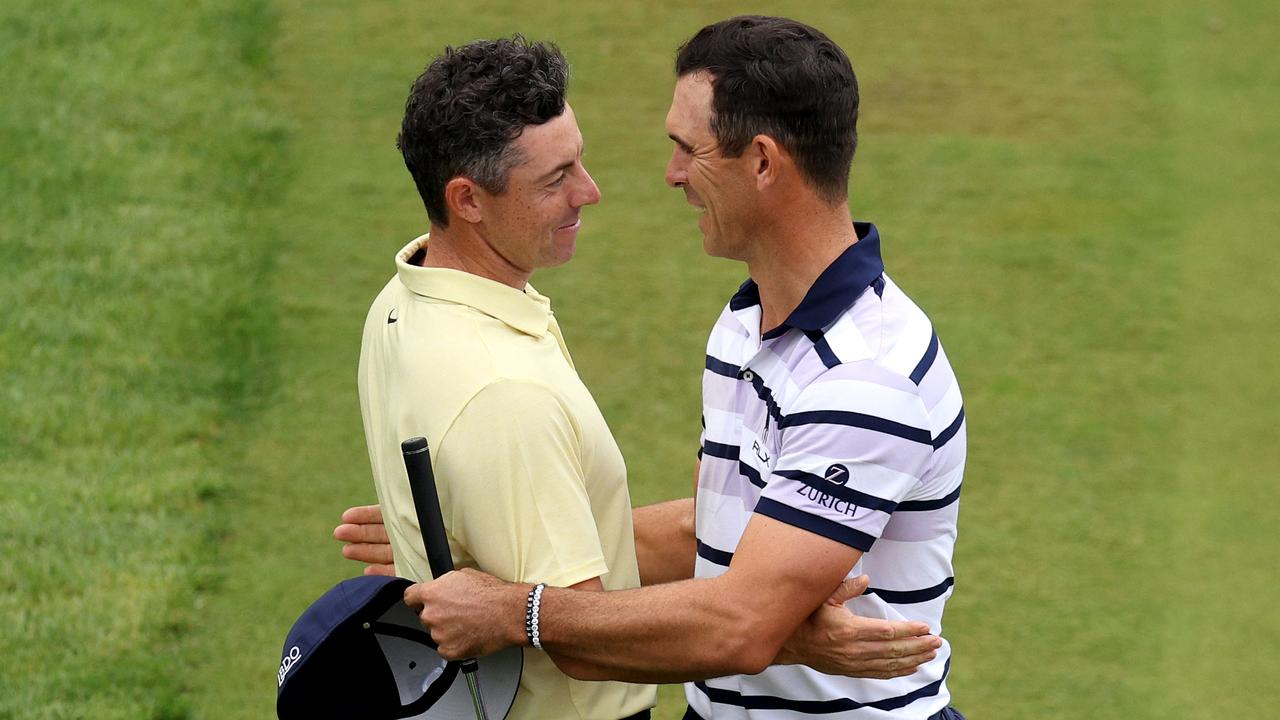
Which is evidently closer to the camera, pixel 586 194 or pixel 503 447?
pixel 503 447

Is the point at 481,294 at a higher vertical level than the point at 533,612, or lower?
higher

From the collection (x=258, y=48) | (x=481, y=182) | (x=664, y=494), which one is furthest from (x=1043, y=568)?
(x=258, y=48)

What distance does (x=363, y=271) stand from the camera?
7.10 metres

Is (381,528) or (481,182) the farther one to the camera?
(381,528)

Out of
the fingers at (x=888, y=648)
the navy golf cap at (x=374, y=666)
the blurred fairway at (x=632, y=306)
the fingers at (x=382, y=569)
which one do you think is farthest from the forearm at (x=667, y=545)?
the blurred fairway at (x=632, y=306)

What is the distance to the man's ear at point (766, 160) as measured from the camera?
111 inches

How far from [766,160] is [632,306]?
4006 millimetres

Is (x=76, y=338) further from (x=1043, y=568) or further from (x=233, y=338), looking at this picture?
(x=1043, y=568)

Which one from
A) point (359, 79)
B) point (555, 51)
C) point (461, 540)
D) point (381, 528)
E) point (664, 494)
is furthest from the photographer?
point (359, 79)

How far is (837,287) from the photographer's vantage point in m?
2.80

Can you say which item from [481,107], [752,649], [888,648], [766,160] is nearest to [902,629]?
[888,648]

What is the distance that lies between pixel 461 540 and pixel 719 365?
2.18 feet

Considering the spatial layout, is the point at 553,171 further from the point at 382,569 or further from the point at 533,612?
the point at 382,569

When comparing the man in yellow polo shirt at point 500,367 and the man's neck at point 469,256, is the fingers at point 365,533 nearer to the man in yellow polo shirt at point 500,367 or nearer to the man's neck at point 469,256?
the man in yellow polo shirt at point 500,367
